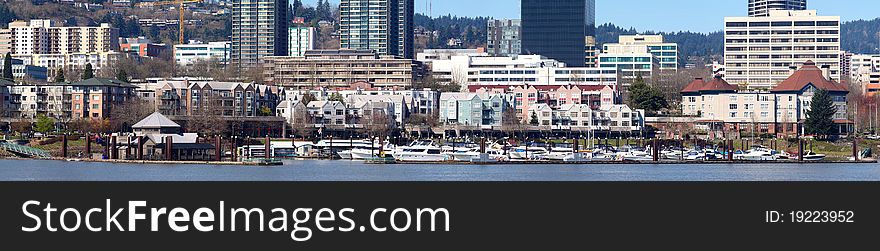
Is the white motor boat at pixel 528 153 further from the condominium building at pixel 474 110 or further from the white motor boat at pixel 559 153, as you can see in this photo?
the condominium building at pixel 474 110

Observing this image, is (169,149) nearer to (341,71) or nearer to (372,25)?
(341,71)

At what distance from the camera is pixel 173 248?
1853 cm

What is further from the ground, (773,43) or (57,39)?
(57,39)

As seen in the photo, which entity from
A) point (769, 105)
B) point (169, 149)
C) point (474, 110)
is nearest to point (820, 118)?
point (769, 105)

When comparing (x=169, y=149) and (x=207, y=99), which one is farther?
(x=207, y=99)

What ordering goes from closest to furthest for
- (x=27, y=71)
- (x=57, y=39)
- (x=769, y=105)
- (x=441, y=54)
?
(x=769, y=105) < (x=27, y=71) < (x=441, y=54) < (x=57, y=39)

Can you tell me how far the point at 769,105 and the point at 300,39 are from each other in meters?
93.1

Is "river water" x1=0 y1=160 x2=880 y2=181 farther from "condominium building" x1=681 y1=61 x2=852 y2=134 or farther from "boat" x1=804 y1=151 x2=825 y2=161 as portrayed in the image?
"condominium building" x1=681 y1=61 x2=852 y2=134

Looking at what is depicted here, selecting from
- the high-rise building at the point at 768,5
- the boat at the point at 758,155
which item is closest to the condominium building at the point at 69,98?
the boat at the point at 758,155

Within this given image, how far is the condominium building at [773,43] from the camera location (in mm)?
139625

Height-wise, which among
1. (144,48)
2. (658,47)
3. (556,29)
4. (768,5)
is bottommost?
(144,48)

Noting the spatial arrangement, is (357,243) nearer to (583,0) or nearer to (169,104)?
(169,104)

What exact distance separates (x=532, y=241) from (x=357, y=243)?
228 cm

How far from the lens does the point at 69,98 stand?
97.6 m
